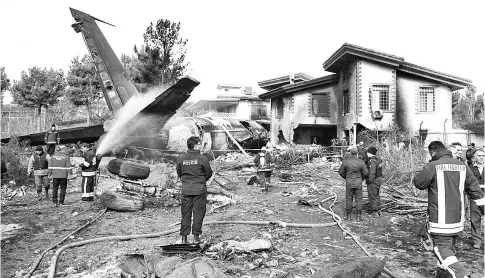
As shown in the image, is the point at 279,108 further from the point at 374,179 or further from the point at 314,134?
the point at 374,179

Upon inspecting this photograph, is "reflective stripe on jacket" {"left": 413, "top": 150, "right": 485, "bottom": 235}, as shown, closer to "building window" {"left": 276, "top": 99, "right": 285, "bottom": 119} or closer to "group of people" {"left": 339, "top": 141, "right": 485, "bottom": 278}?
"group of people" {"left": 339, "top": 141, "right": 485, "bottom": 278}

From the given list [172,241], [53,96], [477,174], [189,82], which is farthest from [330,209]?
[53,96]

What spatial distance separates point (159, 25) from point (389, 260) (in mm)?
28533

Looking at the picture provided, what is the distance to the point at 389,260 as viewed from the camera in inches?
202

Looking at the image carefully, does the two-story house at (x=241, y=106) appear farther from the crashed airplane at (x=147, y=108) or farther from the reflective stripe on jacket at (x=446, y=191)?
the reflective stripe on jacket at (x=446, y=191)

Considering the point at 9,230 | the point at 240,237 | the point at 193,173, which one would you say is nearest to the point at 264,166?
the point at 240,237

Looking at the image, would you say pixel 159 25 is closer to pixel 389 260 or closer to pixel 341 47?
pixel 341 47

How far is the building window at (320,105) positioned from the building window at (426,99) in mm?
6130

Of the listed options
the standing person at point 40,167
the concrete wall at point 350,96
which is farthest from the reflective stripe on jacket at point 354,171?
the concrete wall at point 350,96

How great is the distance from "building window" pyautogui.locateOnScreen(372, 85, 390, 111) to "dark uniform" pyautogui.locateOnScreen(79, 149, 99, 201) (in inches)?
667

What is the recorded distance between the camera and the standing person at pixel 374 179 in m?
8.03

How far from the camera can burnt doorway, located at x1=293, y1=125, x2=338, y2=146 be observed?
2589 centimetres

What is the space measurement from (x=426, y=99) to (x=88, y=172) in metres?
20.1

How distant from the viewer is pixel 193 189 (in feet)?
18.9
